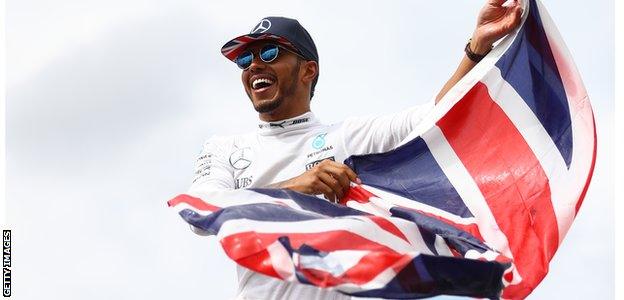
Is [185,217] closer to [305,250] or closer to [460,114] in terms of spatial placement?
[305,250]

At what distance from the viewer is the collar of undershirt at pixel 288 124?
9984 millimetres

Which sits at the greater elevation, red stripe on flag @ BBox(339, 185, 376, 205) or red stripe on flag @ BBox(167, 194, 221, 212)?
red stripe on flag @ BBox(167, 194, 221, 212)

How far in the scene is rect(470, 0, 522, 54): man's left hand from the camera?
970cm

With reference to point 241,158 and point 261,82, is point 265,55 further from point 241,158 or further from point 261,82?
point 241,158

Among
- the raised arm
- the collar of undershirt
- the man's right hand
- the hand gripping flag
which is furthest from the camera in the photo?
the collar of undershirt

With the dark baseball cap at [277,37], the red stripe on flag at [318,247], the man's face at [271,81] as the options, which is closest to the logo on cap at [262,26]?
the dark baseball cap at [277,37]

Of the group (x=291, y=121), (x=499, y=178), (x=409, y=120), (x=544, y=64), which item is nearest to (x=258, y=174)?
(x=291, y=121)

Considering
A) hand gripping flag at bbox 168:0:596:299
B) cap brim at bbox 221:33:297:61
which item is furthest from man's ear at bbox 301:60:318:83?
hand gripping flag at bbox 168:0:596:299

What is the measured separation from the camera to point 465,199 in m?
9.52

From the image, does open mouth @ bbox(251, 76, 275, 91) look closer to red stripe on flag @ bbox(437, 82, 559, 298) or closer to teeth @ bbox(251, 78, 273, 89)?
teeth @ bbox(251, 78, 273, 89)

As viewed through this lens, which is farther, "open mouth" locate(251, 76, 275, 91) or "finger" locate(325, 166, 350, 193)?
"open mouth" locate(251, 76, 275, 91)

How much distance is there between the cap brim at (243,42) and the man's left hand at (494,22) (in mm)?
1520

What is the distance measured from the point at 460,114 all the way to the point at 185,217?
7.92 ft

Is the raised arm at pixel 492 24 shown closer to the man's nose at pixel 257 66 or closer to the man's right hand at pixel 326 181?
the man's right hand at pixel 326 181
